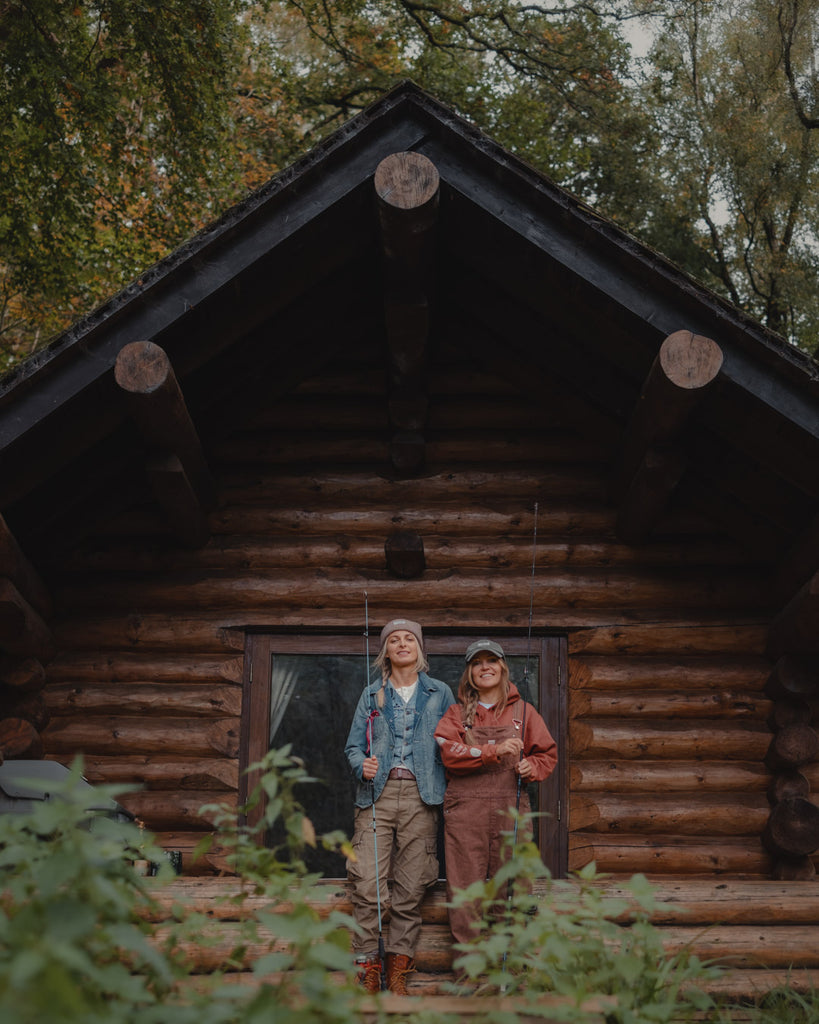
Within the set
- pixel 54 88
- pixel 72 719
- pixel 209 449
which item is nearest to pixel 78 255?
pixel 54 88

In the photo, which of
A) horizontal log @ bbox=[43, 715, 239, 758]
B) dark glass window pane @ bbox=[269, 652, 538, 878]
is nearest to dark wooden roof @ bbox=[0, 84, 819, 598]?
horizontal log @ bbox=[43, 715, 239, 758]

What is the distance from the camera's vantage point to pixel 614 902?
317cm

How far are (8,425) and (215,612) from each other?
7.07ft

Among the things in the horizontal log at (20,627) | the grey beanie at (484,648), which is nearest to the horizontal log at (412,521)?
the horizontal log at (20,627)

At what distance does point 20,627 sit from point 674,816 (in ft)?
14.8

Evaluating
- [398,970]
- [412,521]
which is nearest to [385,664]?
[412,521]

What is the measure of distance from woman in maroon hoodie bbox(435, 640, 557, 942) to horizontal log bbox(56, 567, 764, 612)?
127 centimetres

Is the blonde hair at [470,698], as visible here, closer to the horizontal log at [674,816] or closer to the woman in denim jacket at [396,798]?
the woman in denim jacket at [396,798]

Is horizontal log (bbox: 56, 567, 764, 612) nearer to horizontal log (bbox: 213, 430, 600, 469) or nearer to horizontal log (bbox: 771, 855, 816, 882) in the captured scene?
horizontal log (bbox: 213, 430, 600, 469)

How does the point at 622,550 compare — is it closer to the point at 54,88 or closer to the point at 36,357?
the point at 36,357

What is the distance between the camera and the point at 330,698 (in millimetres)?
7359

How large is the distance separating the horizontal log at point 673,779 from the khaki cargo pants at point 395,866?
1460 millimetres

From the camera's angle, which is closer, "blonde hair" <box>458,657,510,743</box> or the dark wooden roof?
the dark wooden roof

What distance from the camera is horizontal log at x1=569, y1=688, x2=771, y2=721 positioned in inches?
274
